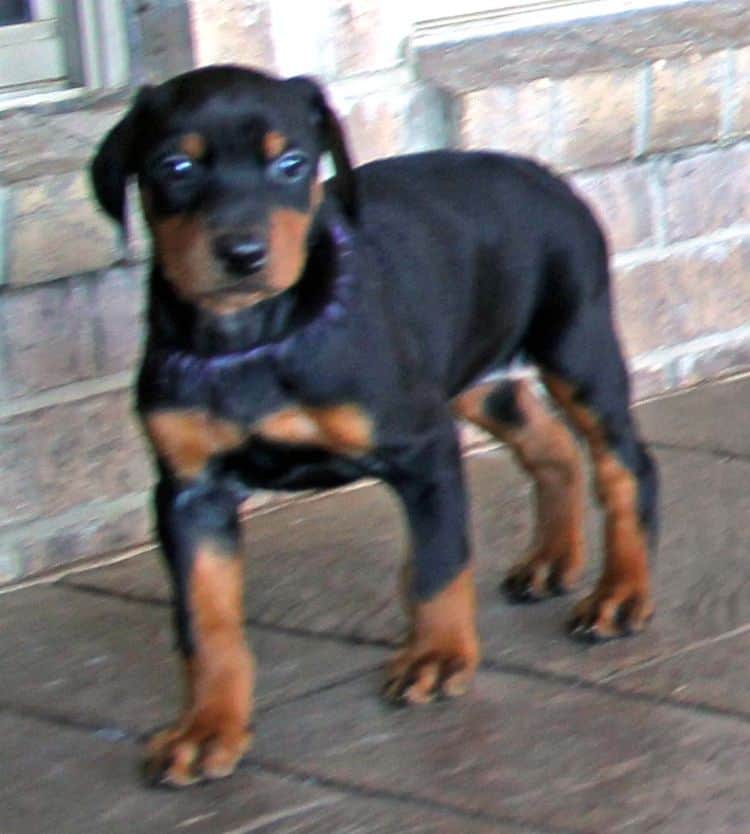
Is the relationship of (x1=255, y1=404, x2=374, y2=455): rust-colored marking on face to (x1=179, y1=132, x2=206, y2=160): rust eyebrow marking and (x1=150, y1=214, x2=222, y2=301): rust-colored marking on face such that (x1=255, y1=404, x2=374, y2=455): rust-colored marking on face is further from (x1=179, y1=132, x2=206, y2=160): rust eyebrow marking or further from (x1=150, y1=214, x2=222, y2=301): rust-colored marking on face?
(x1=179, y1=132, x2=206, y2=160): rust eyebrow marking

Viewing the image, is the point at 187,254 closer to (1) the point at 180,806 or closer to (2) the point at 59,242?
(1) the point at 180,806

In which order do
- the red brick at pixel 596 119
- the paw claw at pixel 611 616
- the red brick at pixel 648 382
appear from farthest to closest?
the red brick at pixel 648 382
the red brick at pixel 596 119
the paw claw at pixel 611 616

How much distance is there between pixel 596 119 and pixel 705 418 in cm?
81

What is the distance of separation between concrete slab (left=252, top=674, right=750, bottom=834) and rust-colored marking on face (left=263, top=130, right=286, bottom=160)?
3.24 ft

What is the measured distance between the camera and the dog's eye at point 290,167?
2701 millimetres

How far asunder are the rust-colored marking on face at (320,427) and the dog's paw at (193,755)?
0.49 metres

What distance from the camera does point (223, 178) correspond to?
266 cm

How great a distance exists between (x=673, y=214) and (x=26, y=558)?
1.94m

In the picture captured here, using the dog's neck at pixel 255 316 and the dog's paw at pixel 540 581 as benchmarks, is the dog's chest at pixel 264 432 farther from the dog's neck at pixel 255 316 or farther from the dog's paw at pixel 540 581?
the dog's paw at pixel 540 581

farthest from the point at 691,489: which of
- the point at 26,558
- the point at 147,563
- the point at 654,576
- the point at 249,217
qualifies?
the point at 249,217

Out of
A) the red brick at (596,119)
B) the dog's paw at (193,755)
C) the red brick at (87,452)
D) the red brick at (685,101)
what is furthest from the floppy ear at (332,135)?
the red brick at (685,101)

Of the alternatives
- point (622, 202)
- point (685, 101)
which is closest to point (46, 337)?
point (622, 202)

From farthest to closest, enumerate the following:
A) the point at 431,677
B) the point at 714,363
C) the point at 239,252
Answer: the point at 714,363 → the point at 431,677 → the point at 239,252

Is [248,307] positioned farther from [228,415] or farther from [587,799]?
[587,799]
